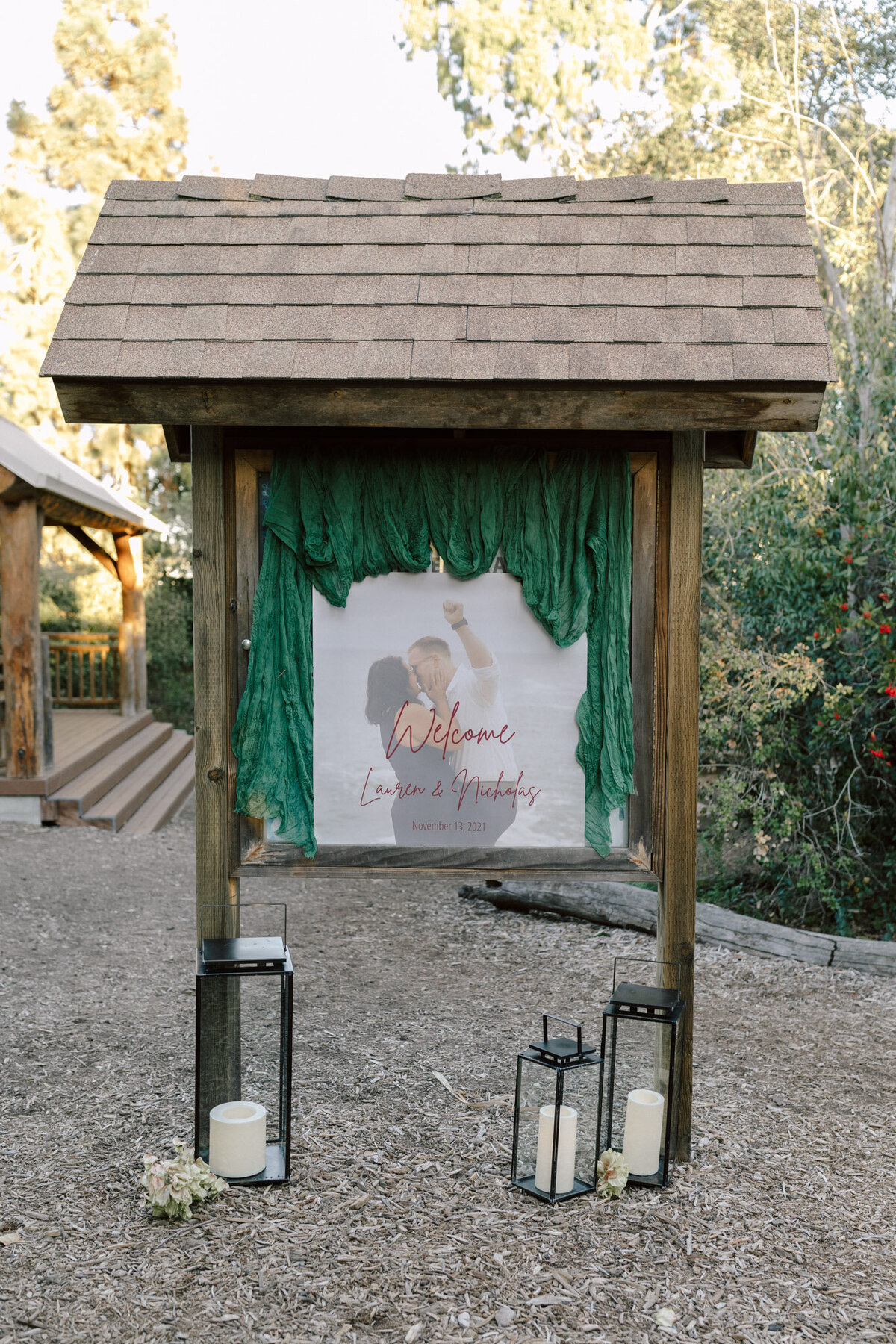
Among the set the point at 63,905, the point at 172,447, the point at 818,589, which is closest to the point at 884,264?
the point at 818,589

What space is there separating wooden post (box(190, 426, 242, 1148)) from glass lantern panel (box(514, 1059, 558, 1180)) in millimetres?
906

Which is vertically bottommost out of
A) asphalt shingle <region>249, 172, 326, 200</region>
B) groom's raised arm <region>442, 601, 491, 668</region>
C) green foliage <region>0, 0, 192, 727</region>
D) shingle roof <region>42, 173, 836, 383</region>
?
groom's raised arm <region>442, 601, 491, 668</region>

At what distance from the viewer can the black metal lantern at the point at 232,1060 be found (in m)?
3.13

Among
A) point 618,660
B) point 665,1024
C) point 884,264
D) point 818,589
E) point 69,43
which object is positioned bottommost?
point 665,1024

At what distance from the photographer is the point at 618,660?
3.32 metres

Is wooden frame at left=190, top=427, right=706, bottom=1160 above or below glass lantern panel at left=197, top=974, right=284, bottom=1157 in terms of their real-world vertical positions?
above

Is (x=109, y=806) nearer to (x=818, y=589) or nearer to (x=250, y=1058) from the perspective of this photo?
(x=250, y=1058)

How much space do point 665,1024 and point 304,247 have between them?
260cm

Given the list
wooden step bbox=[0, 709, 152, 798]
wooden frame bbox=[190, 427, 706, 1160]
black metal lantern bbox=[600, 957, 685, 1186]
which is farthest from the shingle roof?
wooden step bbox=[0, 709, 152, 798]

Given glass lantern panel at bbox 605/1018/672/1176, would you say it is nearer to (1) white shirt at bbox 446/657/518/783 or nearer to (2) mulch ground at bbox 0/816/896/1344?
(2) mulch ground at bbox 0/816/896/1344

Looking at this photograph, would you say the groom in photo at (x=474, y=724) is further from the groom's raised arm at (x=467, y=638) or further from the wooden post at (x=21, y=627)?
the wooden post at (x=21, y=627)

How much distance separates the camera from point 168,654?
15367mm

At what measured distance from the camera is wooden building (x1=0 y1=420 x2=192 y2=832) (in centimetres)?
839

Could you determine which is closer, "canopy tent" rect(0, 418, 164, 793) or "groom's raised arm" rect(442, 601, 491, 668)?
"groom's raised arm" rect(442, 601, 491, 668)
